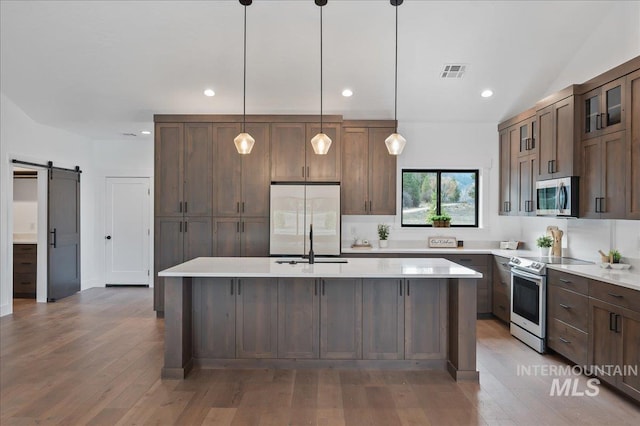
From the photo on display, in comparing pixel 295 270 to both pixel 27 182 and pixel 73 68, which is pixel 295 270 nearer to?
pixel 73 68

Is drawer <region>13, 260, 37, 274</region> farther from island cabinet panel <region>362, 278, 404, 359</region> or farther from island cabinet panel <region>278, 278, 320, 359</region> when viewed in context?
island cabinet panel <region>362, 278, 404, 359</region>

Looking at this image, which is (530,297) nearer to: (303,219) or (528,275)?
(528,275)

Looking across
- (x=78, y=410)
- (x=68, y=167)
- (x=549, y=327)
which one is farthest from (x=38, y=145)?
(x=549, y=327)

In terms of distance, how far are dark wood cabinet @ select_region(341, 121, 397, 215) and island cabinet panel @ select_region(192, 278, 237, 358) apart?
8.12 feet

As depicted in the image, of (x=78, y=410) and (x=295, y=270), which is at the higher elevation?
(x=295, y=270)

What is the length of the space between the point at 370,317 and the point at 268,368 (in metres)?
1.03

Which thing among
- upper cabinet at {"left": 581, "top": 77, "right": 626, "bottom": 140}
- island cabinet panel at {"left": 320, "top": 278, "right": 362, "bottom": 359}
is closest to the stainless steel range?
upper cabinet at {"left": 581, "top": 77, "right": 626, "bottom": 140}

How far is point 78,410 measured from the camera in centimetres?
295

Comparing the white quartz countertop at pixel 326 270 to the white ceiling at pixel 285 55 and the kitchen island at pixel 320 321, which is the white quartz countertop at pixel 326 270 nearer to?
the kitchen island at pixel 320 321

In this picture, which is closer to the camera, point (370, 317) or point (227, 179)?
point (370, 317)

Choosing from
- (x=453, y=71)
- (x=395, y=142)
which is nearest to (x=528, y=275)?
(x=395, y=142)

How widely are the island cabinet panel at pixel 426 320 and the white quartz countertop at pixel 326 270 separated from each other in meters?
0.19

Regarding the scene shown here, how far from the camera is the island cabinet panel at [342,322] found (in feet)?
12.2

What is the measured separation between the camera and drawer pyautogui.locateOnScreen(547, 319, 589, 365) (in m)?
3.55
